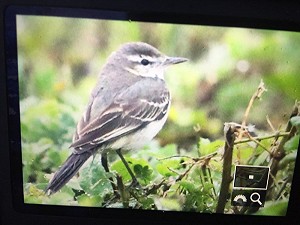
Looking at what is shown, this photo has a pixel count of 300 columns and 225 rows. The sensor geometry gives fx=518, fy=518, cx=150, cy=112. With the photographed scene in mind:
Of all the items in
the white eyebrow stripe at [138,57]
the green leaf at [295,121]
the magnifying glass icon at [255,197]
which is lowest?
the magnifying glass icon at [255,197]

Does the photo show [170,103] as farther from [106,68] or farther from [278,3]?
[278,3]

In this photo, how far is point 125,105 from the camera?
34.0 inches

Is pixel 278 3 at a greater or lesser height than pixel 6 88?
greater

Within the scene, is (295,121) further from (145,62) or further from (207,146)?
(145,62)

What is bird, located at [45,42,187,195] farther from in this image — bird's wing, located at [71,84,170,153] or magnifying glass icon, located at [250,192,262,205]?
magnifying glass icon, located at [250,192,262,205]

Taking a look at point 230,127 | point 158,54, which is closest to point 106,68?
point 158,54

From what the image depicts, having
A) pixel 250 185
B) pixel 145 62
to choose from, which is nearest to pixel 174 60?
pixel 145 62

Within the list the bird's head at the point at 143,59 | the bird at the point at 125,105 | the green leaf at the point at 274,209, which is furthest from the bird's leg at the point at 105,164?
the green leaf at the point at 274,209

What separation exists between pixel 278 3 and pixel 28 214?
22.0 inches

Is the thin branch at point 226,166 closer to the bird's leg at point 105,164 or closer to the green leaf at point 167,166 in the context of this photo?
the green leaf at point 167,166

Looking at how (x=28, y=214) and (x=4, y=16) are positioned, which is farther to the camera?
(x=28, y=214)

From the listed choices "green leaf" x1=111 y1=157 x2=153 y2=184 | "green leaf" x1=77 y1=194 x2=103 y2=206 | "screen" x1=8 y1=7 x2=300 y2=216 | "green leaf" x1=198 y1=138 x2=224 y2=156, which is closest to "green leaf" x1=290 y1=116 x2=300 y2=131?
"screen" x1=8 y1=7 x2=300 y2=216

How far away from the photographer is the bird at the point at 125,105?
0.84m

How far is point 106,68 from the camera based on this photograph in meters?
0.85
